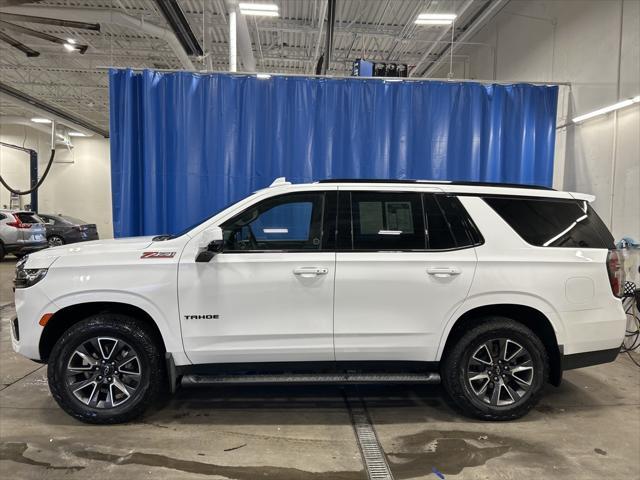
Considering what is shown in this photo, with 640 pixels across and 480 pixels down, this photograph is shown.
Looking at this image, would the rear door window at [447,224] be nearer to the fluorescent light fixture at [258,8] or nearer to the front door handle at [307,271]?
the front door handle at [307,271]

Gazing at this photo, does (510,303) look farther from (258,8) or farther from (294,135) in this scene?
(258,8)

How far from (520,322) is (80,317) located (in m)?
3.58

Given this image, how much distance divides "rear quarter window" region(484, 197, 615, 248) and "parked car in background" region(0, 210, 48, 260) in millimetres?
13339

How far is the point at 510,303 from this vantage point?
11.1 ft

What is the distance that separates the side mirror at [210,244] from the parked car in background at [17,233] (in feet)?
39.3

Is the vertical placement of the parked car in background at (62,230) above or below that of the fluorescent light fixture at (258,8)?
below

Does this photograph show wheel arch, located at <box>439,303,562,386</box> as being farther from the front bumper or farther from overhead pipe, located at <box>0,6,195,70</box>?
overhead pipe, located at <box>0,6,195,70</box>

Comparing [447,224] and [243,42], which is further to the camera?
[243,42]

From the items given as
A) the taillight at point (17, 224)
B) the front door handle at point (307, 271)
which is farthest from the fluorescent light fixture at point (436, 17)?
the taillight at point (17, 224)

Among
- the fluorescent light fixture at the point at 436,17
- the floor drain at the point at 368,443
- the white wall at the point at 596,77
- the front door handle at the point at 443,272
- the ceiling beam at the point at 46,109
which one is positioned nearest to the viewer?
the floor drain at the point at 368,443

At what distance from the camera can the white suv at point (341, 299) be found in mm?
3252

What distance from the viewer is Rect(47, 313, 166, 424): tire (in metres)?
3.25

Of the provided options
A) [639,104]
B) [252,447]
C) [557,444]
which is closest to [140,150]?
[252,447]

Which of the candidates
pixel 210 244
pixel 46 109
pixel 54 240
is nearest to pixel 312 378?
pixel 210 244
